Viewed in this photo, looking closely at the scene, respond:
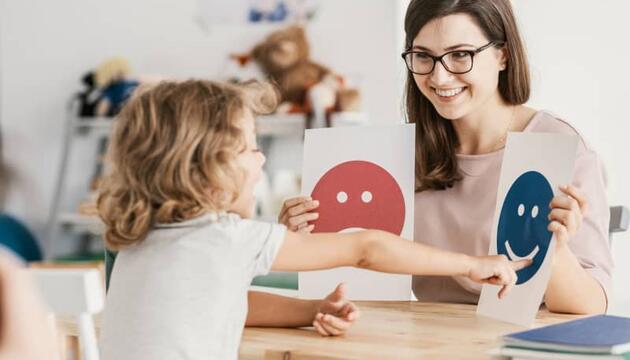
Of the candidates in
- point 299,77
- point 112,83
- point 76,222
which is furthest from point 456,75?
point 76,222

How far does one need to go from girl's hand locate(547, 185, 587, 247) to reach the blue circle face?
0.02 m

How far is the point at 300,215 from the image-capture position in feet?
5.20

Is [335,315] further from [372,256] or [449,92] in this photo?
[449,92]

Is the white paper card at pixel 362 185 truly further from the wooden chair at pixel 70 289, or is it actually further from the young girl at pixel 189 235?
the wooden chair at pixel 70 289

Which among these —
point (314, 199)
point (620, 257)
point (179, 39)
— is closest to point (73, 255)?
point (179, 39)

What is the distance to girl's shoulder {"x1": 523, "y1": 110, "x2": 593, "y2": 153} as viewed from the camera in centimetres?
163

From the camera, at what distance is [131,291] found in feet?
3.75

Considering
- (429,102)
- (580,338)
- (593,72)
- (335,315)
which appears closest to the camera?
(580,338)

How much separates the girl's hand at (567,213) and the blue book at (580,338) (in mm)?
144

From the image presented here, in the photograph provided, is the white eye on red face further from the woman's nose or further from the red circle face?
the woman's nose

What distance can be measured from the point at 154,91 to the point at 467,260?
462 mm

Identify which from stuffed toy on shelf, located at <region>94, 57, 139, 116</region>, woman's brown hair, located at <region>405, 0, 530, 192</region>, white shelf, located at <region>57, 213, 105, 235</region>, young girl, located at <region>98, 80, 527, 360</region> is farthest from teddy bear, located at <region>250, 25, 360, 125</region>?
young girl, located at <region>98, 80, 527, 360</region>

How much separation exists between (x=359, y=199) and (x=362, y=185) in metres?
0.02

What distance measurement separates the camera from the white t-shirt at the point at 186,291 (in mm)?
1118
